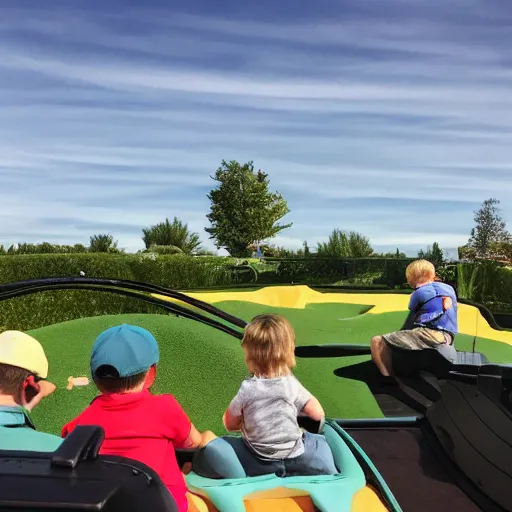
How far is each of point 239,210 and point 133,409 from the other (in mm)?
40660

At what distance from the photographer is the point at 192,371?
600 cm

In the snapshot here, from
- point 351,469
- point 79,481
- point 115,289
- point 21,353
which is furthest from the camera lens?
point 115,289

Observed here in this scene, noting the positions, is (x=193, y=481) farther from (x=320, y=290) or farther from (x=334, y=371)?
(x=320, y=290)

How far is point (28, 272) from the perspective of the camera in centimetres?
993

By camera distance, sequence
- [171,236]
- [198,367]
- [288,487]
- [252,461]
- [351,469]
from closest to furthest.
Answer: [288,487], [351,469], [252,461], [198,367], [171,236]

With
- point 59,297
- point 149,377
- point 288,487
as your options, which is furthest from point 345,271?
point 149,377

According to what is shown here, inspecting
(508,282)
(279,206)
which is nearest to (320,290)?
(508,282)

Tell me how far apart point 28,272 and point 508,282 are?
35.1 feet

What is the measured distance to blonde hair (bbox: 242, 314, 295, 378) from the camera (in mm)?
2197

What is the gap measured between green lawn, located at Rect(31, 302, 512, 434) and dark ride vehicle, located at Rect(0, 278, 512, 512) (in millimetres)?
1936

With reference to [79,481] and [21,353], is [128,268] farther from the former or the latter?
[79,481]

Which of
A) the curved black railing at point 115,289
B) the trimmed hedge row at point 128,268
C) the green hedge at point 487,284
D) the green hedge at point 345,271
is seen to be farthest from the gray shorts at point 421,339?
the green hedge at point 345,271

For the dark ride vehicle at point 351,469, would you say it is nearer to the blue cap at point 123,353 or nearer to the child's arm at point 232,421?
the child's arm at point 232,421

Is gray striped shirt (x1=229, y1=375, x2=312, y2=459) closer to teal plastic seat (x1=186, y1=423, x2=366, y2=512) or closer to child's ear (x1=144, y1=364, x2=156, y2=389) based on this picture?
teal plastic seat (x1=186, y1=423, x2=366, y2=512)
